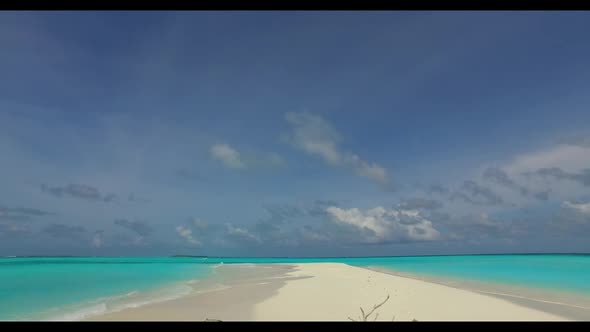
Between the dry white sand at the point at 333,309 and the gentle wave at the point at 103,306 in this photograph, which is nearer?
the dry white sand at the point at 333,309

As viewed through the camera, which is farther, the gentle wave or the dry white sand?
the gentle wave

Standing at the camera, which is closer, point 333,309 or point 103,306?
point 333,309

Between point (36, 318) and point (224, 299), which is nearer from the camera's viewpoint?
point (36, 318)

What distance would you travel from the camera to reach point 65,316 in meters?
12.1

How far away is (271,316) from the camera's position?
35.7ft
